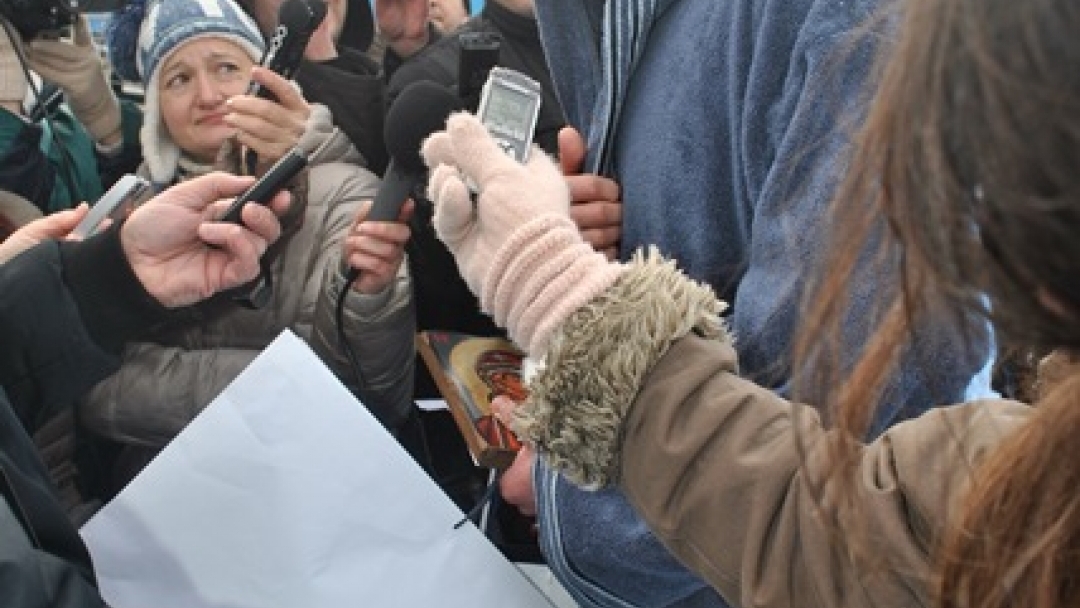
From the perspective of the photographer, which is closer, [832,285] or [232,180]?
[832,285]

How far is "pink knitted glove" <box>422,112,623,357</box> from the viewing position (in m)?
0.78

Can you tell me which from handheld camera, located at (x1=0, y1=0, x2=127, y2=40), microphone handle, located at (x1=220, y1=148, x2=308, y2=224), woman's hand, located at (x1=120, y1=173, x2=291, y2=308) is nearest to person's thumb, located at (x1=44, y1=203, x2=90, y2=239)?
woman's hand, located at (x1=120, y1=173, x2=291, y2=308)

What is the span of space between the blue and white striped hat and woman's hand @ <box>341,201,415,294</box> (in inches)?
24.2

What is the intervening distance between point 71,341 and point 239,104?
2.16ft

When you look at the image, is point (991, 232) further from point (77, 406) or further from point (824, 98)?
point (77, 406)

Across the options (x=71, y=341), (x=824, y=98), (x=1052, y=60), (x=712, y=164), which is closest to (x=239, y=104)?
(x=71, y=341)

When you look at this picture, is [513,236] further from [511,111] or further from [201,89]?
[201,89]

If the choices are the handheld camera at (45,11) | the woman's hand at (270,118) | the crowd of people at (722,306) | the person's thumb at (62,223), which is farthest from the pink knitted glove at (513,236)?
the handheld camera at (45,11)

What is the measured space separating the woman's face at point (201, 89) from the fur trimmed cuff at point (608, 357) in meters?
1.40

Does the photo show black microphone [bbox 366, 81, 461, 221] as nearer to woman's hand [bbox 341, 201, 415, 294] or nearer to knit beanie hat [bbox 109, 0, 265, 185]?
woman's hand [bbox 341, 201, 415, 294]

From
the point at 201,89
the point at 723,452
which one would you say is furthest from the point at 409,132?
the point at 201,89

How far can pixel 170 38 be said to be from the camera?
2.04m

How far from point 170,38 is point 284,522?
48.0 inches

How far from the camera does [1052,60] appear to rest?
0.42 metres
